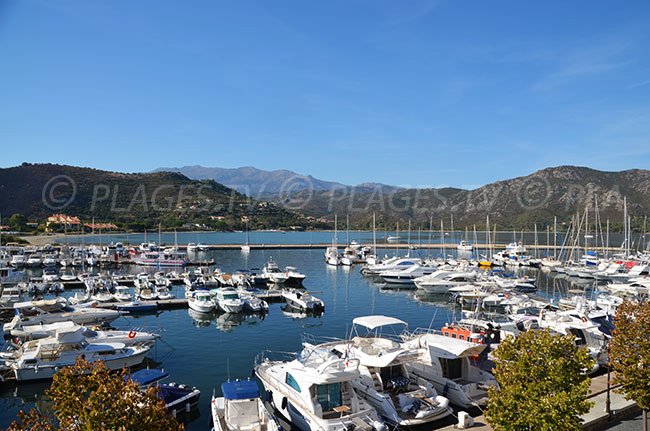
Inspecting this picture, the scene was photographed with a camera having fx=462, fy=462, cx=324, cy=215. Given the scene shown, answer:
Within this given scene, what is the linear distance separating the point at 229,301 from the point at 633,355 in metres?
35.2

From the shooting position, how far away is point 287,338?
35000mm

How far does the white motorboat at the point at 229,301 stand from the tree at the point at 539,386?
3367 cm

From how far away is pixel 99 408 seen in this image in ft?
27.5

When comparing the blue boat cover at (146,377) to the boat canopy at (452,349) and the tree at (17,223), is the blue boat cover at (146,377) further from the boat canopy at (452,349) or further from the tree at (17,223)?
the tree at (17,223)

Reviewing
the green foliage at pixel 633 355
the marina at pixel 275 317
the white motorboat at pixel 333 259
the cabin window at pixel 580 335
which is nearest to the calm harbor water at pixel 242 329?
the marina at pixel 275 317

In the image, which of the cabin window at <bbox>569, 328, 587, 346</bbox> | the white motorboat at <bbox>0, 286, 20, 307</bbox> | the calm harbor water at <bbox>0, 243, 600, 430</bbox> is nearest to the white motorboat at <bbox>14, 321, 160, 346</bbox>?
the calm harbor water at <bbox>0, 243, 600, 430</bbox>

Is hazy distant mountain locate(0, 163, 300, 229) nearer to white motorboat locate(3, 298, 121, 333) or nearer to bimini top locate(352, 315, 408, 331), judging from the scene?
white motorboat locate(3, 298, 121, 333)

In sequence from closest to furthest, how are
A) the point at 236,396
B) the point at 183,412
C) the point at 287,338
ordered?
the point at 236,396, the point at 183,412, the point at 287,338

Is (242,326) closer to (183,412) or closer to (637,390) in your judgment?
(183,412)

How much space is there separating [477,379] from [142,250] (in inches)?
3452

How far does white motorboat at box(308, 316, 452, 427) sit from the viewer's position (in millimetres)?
18422

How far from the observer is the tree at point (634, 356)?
14125 millimetres

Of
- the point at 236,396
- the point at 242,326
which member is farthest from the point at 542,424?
the point at 242,326

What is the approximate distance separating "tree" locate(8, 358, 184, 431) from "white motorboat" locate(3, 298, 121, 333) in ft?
101
